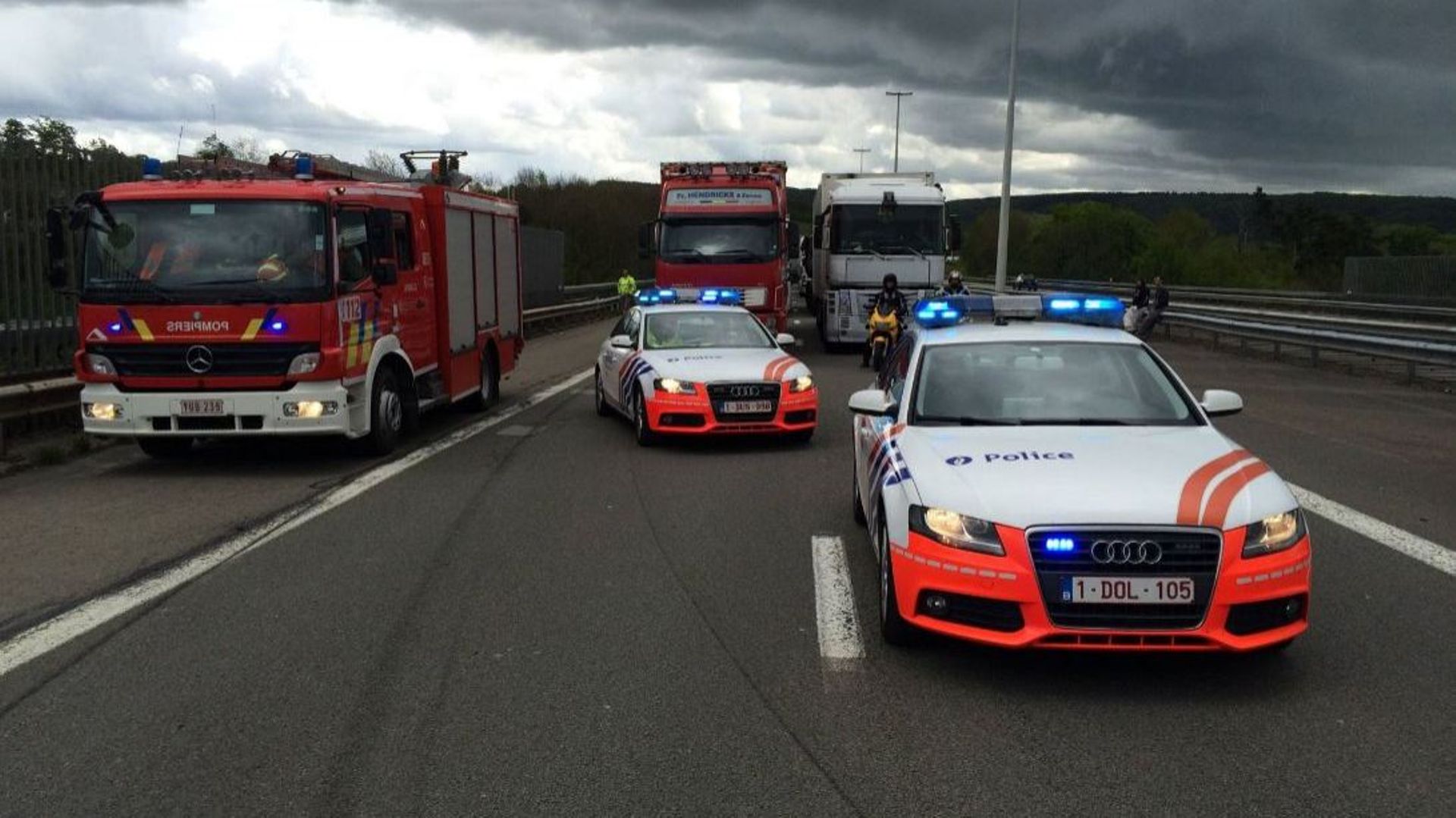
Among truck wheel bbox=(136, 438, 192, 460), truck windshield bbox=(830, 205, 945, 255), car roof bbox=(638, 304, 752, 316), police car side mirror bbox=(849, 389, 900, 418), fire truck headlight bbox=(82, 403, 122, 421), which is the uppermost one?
truck windshield bbox=(830, 205, 945, 255)

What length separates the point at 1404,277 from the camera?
159 ft

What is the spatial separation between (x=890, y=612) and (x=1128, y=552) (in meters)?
1.11

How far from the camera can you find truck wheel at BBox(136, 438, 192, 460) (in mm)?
11812

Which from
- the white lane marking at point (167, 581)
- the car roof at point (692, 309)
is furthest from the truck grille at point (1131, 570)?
the car roof at point (692, 309)

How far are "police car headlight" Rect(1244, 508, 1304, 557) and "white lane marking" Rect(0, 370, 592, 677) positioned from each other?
5064 mm

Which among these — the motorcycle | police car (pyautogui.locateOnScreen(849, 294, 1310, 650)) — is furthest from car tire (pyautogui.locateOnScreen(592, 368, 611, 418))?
police car (pyautogui.locateOnScreen(849, 294, 1310, 650))

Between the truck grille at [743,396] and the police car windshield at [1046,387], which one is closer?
the police car windshield at [1046,387]

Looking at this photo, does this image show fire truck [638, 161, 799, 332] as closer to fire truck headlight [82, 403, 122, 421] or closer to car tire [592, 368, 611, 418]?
car tire [592, 368, 611, 418]

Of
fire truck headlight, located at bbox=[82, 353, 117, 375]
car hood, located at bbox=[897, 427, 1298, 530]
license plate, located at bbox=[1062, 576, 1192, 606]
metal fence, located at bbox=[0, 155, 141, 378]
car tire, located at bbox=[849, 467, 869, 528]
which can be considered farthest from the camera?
metal fence, located at bbox=[0, 155, 141, 378]

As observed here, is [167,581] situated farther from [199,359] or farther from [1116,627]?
[1116,627]

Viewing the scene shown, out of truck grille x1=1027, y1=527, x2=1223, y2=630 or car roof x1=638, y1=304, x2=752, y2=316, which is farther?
car roof x1=638, y1=304, x2=752, y2=316

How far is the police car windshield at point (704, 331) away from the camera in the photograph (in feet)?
45.3

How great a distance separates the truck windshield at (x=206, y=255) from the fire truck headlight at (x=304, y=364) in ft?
1.54

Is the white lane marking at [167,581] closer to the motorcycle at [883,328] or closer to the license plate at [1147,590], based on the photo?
the license plate at [1147,590]
